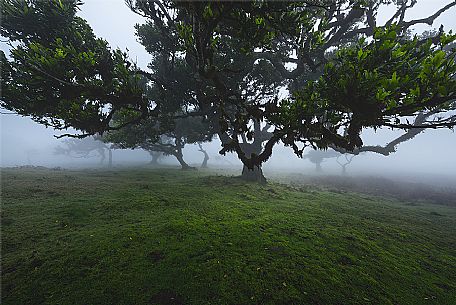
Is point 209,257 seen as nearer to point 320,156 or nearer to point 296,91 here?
point 296,91

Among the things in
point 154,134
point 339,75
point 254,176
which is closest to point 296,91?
point 339,75

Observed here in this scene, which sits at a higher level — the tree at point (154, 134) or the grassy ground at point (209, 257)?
the tree at point (154, 134)

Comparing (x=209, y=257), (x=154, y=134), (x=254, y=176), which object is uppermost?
(x=154, y=134)

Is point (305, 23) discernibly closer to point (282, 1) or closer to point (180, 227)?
point (282, 1)

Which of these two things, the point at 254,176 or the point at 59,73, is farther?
the point at 254,176

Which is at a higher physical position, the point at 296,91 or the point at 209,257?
the point at 296,91

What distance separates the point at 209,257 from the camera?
6.09 metres

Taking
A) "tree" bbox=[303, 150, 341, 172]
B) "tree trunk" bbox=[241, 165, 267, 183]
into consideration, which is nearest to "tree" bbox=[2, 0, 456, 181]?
"tree trunk" bbox=[241, 165, 267, 183]

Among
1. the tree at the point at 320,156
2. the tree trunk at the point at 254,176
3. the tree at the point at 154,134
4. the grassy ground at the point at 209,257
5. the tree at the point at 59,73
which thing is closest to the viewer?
the grassy ground at the point at 209,257

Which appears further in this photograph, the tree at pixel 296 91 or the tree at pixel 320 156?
the tree at pixel 320 156

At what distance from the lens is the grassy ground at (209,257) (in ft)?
15.4

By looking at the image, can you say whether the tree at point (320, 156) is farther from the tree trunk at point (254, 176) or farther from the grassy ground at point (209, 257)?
the grassy ground at point (209, 257)

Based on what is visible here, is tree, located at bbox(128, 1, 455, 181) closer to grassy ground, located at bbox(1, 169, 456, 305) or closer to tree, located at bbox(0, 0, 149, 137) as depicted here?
grassy ground, located at bbox(1, 169, 456, 305)

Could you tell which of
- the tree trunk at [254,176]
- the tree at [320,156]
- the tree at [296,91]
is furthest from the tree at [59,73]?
the tree at [320,156]
